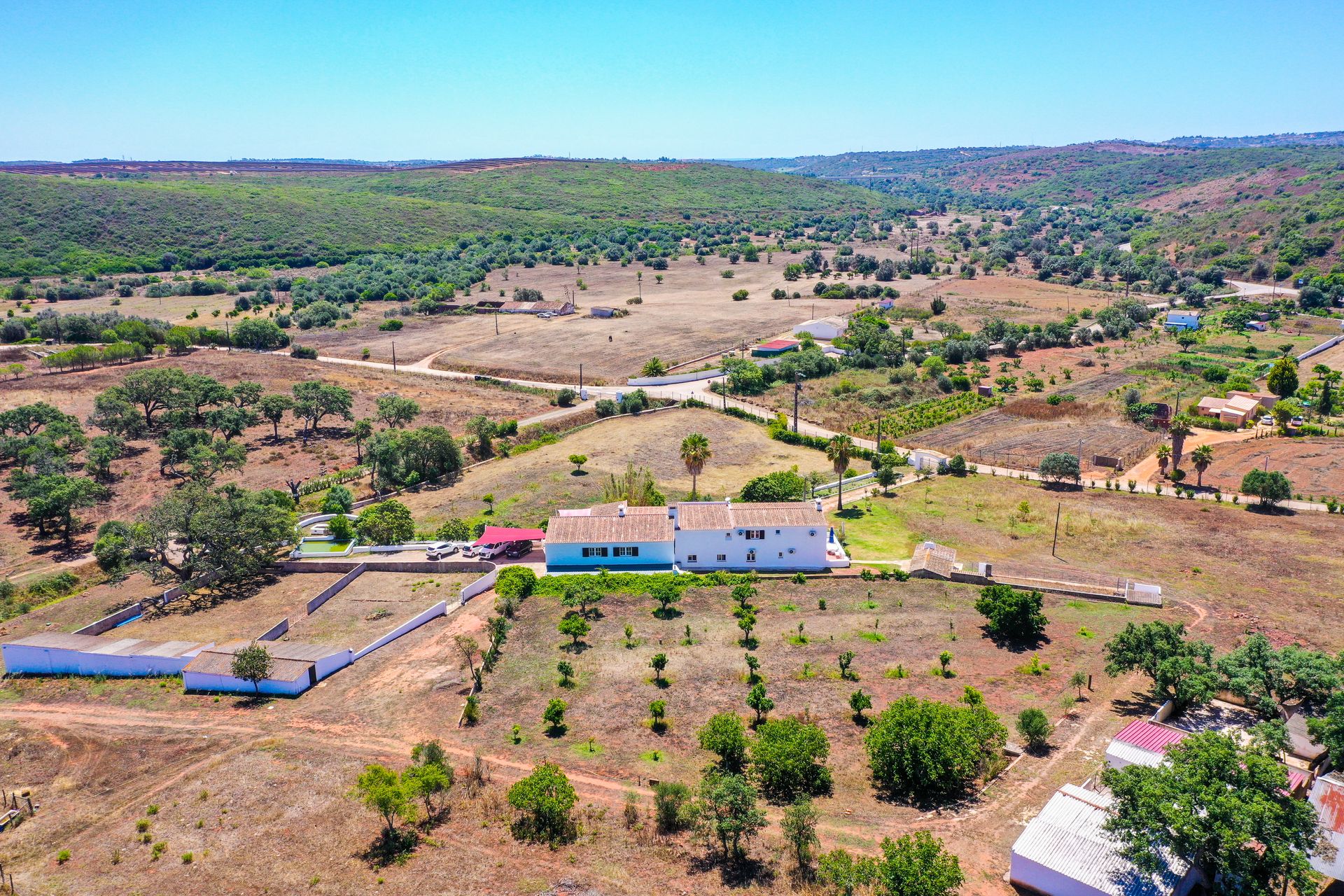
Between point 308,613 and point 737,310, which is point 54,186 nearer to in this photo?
point 737,310

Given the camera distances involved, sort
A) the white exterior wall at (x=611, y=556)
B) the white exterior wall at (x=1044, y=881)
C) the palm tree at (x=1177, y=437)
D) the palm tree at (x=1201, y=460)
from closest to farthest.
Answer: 1. the white exterior wall at (x=1044, y=881)
2. the white exterior wall at (x=611, y=556)
3. the palm tree at (x=1201, y=460)
4. the palm tree at (x=1177, y=437)

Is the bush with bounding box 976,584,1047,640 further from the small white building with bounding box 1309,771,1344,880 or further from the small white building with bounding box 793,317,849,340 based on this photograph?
the small white building with bounding box 793,317,849,340

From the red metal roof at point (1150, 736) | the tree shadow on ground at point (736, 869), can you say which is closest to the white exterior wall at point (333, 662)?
the tree shadow on ground at point (736, 869)

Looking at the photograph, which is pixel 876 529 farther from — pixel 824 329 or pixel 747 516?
pixel 824 329

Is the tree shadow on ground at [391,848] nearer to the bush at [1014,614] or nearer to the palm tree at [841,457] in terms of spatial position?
the bush at [1014,614]

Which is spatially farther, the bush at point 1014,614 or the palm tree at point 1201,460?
the palm tree at point 1201,460

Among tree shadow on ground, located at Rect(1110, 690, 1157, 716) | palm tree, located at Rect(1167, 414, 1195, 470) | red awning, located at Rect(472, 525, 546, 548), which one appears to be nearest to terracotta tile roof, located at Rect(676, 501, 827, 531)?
red awning, located at Rect(472, 525, 546, 548)

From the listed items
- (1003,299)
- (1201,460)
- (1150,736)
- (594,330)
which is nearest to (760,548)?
(1150,736)
